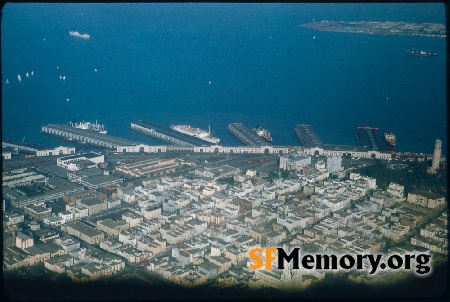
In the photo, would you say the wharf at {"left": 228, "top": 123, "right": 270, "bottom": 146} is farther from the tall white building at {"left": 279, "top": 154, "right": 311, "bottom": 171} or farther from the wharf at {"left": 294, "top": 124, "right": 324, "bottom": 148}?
the tall white building at {"left": 279, "top": 154, "right": 311, "bottom": 171}

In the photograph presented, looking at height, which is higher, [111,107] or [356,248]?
[111,107]

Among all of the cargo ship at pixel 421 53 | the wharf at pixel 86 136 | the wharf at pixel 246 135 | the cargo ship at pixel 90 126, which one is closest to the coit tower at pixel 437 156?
the wharf at pixel 246 135

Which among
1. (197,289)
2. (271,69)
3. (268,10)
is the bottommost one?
(197,289)

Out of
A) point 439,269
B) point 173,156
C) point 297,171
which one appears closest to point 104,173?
point 173,156

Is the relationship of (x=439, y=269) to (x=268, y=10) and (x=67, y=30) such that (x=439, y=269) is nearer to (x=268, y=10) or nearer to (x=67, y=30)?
(x=67, y=30)

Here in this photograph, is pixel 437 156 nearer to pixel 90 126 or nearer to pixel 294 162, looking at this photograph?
pixel 294 162

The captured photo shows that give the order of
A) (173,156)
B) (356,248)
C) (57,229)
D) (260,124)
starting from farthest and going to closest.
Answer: (260,124)
(173,156)
(57,229)
(356,248)

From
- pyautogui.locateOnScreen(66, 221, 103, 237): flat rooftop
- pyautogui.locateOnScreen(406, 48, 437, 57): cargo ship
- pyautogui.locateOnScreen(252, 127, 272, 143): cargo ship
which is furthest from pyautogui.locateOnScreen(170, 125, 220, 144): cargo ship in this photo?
pyautogui.locateOnScreen(406, 48, 437, 57): cargo ship
